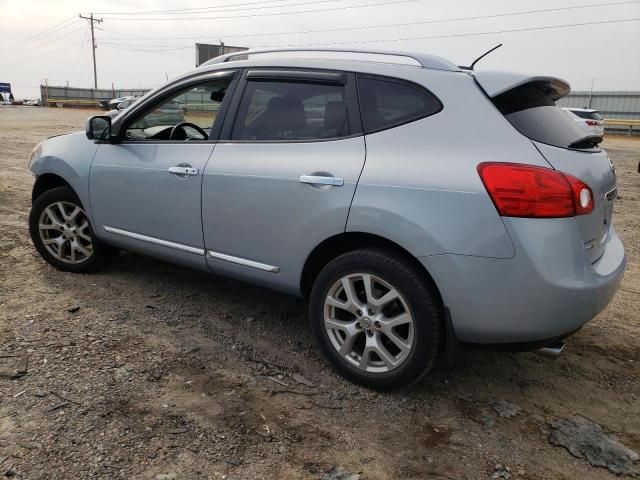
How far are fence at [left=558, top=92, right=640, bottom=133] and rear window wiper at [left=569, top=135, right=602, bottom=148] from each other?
32.5 meters

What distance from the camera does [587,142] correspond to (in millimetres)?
2803

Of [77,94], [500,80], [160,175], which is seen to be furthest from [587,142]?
[77,94]

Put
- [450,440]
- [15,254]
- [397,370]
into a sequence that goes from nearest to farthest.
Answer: [450,440] < [397,370] < [15,254]

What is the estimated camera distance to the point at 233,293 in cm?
421

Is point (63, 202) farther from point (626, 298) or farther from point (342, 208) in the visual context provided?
point (626, 298)

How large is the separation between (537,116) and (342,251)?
124 centimetres

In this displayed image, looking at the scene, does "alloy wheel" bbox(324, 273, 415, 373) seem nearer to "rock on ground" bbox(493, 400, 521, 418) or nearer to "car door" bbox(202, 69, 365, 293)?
"car door" bbox(202, 69, 365, 293)

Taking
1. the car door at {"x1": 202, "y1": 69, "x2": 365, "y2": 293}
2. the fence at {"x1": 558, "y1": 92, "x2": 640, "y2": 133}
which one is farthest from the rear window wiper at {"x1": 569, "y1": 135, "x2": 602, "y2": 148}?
the fence at {"x1": 558, "y1": 92, "x2": 640, "y2": 133}

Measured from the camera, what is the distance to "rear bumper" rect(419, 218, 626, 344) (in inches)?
92.8

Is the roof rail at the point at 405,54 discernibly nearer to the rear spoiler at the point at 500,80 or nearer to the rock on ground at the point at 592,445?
the rear spoiler at the point at 500,80

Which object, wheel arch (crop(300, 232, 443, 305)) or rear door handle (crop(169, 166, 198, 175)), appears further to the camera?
rear door handle (crop(169, 166, 198, 175))

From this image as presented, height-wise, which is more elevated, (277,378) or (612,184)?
(612,184)

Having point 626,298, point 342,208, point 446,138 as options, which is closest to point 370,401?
point 342,208

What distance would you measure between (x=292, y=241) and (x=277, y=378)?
80cm
